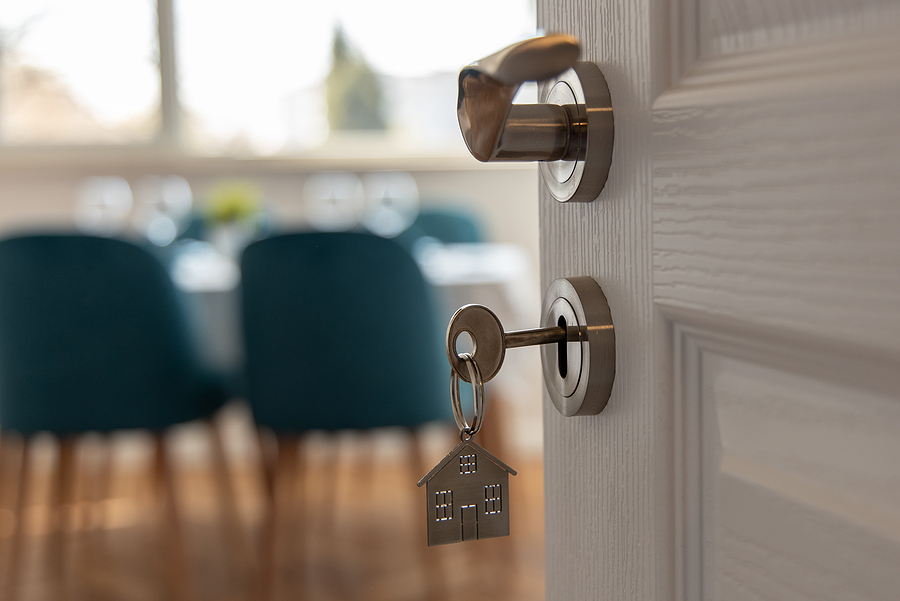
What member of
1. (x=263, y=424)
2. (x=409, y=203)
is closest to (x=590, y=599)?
(x=263, y=424)

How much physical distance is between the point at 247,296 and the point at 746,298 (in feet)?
4.31

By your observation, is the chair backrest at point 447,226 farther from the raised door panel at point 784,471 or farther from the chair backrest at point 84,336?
the raised door panel at point 784,471

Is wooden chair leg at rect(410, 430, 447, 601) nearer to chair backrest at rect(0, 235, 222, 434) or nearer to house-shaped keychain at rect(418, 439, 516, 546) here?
chair backrest at rect(0, 235, 222, 434)

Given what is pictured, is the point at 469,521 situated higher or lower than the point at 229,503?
higher

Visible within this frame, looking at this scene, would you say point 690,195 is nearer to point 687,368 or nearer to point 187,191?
point 687,368

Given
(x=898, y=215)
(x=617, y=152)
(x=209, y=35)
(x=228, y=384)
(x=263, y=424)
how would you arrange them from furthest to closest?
(x=209, y=35), (x=228, y=384), (x=263, y=424), (x=617, y=152), (x=898, y=215)

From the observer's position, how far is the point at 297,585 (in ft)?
5.82

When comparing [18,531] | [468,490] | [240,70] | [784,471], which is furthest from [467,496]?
[240,70]

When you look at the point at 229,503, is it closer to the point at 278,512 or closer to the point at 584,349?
the point at 278,512

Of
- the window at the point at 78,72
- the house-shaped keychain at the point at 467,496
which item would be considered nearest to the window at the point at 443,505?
the house-shaped keychain at the point at 467,496

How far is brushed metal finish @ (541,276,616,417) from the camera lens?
0.32m

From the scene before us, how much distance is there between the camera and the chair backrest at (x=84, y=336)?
1467mm

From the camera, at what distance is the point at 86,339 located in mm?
1483

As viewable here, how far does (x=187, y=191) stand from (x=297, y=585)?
1690 mm
